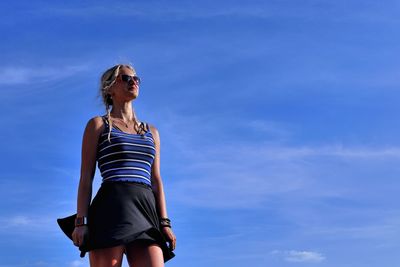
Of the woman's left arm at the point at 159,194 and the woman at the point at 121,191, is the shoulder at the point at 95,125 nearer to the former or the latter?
the woman at the point at 121,191

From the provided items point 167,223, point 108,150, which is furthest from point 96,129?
point 167,223

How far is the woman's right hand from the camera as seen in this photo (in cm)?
742

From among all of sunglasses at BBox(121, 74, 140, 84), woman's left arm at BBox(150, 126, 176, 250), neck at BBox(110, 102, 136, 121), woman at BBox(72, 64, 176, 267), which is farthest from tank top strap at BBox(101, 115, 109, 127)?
woman's left arm at BBox(150, 126, 176, 250)

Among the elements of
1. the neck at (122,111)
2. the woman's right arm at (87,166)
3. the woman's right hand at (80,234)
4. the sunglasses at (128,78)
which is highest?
the sunglasses at (128,78)

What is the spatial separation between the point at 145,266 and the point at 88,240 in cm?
65

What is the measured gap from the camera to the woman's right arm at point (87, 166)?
7.53m

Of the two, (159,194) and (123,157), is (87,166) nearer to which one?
(123,157)

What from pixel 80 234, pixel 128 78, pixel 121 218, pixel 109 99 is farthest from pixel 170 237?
pixel 128 78

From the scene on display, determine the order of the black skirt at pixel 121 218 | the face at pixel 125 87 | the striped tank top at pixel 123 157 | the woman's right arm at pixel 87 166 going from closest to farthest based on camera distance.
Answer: the black skirt at pixel 121 218 < the woman's right arm at pixel 87 166 < the striped tank top at pixel 123 157 < the face at pixel 125 87

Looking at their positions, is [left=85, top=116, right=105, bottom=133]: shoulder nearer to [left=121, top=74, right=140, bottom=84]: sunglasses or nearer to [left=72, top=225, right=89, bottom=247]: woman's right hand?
[left=121, top=74, right=140, bottom=84]: sunglasses

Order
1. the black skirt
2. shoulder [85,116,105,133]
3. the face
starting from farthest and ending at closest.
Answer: the face
shoulder [85,116,105,133]
the black skirt

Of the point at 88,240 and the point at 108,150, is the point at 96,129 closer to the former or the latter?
the point at 108,150

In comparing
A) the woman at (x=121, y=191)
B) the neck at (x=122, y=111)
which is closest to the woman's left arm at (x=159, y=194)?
the woman at (x=121, y=191)

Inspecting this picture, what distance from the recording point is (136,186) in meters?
7.62
